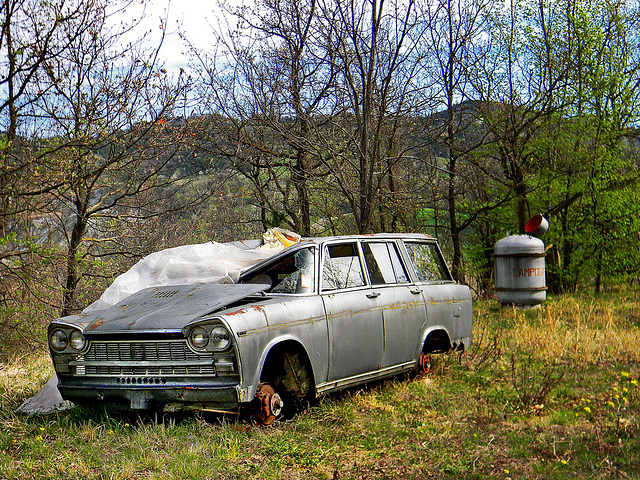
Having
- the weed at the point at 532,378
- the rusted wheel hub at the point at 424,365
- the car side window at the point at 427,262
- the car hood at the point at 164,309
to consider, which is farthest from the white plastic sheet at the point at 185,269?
the weed at the point at 532,378

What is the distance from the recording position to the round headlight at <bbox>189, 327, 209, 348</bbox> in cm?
523

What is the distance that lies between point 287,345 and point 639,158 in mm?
20328

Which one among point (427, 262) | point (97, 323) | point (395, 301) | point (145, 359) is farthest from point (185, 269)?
point (427, 262)

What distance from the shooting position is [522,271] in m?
14.7

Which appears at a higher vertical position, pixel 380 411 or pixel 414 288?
pixel 414 288

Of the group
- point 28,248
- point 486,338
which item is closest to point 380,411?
point 486,338

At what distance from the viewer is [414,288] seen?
732 cm

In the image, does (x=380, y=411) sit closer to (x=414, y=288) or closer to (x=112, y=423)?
(x=414, y=288)

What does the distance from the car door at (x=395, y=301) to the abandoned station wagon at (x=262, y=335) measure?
12mm

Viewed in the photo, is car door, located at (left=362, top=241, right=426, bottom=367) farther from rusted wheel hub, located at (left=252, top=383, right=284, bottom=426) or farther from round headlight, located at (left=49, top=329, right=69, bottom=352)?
round headlight, located at (left=49, top=329, right=69, bottom=352)

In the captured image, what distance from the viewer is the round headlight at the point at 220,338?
16.9 feet

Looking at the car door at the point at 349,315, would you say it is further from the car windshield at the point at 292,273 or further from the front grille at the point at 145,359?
the front grille at the point at 145,359

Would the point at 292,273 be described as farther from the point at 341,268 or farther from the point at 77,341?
the point at 77,341

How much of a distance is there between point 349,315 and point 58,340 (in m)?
2.66
